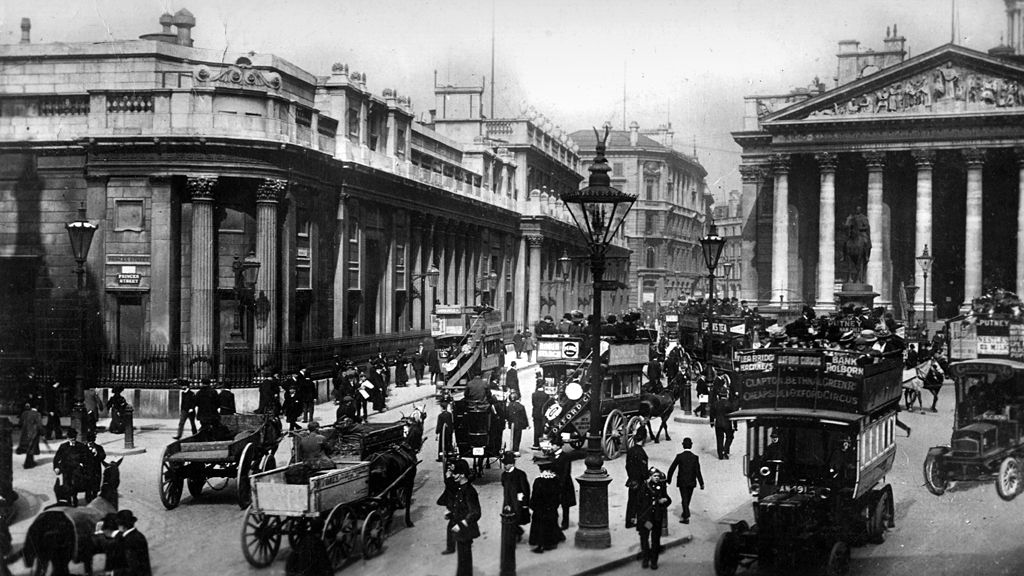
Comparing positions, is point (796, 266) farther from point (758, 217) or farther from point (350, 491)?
point (350, 491)

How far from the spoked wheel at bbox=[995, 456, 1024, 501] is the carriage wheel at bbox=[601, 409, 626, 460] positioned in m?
7.67

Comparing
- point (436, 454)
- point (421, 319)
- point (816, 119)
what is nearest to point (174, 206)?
point (436, 454)

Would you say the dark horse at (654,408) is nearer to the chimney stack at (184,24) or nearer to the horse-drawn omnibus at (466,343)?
the horse-drawn omnibus at (466,343)

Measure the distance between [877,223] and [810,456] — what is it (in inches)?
1898

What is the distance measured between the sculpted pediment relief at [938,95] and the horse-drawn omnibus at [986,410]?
1634 inches

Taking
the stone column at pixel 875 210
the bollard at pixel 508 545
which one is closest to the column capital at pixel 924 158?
the stone column at pixel 875 210

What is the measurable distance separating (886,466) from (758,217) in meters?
52.7

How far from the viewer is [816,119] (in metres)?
57.9

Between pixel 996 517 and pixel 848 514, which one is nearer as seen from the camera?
pixel 848 514

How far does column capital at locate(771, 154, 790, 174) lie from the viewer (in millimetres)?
59812

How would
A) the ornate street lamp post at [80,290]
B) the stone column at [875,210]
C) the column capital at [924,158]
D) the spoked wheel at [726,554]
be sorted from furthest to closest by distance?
the stone column at [875,210]
the column capital at [924,158]
the ornate street lamp post at [80,290]
the spoked wheel at [726,554]

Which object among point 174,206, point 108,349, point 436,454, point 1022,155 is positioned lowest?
point 436,454

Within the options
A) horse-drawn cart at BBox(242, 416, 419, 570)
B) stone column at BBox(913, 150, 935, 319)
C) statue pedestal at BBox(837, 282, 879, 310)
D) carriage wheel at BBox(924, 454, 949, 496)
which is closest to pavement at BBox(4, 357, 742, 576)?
horse-drawn cart at BBox(242, 416, 419, 570)

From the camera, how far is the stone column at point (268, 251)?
1142 inches
